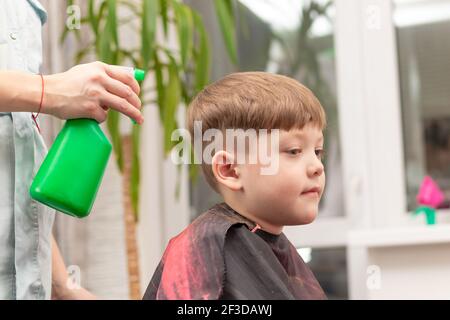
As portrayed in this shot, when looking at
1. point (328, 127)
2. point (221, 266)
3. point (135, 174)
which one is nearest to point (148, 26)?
point (135, 174)

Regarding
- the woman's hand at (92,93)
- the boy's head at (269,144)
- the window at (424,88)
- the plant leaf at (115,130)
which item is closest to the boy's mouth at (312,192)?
the boy's head at (269,144)

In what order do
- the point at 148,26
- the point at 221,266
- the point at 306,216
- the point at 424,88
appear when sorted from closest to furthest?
the point at 221,266
the point at 306,216
the point at 148,26
the point at 424,88

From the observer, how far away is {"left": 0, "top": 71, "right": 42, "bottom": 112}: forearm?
0.84 meters

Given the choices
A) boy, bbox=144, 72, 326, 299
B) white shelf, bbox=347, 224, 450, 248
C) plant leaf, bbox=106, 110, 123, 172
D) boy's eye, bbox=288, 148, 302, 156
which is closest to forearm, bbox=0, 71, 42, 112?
boy, bbox=144, 72, 326, 299

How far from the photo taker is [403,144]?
2.22 m

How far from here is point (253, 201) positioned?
0.88 meters

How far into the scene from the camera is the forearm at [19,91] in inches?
32.9

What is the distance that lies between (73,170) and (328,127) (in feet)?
4.19

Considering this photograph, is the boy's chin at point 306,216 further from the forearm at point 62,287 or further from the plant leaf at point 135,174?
the plant leaf at point 135,174

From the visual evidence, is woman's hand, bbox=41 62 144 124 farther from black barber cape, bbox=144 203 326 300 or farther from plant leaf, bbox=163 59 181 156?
plant leaf, bbox=163 59 181 156

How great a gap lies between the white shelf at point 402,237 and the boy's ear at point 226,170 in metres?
1.10

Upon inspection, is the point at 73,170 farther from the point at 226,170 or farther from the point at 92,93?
the point at 226,170

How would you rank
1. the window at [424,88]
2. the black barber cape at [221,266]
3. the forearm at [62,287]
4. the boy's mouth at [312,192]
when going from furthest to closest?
the window at [424,88], the forearm at [62,287], the boy's mouth at [312,192], the black barber cape at [221,266]

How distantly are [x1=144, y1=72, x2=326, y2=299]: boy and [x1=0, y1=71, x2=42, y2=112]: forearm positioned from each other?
0.20 meters
